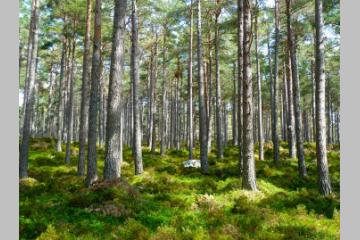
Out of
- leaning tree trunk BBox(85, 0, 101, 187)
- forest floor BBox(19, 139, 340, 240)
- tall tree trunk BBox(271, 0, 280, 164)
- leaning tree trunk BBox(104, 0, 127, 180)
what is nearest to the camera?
forest floor BBox(19, 139, 340, 240)

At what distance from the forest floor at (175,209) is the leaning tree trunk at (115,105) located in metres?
0.67

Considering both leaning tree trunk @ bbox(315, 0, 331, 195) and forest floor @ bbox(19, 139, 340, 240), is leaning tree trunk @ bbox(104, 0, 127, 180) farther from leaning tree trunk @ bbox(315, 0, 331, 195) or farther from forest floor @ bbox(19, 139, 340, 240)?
leaning tree trunk @ bbox(315, 0, 331, 195)

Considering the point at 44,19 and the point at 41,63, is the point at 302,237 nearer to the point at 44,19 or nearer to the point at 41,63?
the point at 44,19

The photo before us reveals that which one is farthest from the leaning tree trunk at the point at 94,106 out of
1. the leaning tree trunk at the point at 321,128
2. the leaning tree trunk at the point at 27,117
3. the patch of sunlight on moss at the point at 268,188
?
the leaning tree trunk at the point at 321,128

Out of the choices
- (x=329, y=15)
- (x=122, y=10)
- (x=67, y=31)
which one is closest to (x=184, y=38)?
(x=67, y=31)

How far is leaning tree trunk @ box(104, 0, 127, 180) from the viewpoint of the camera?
1171 cm

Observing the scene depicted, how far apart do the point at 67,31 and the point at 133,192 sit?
16951mm

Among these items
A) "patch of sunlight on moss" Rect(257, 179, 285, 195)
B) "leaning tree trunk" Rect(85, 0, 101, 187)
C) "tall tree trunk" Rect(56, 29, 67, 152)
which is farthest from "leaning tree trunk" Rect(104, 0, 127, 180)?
"tall tree trunk" Rect(56, 29, 67, 152)

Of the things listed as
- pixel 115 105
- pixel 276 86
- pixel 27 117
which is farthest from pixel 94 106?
pixel 276 86

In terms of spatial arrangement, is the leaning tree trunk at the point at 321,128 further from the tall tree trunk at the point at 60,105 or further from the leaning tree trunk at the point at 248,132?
the tall tree trunk at the point at 60,105

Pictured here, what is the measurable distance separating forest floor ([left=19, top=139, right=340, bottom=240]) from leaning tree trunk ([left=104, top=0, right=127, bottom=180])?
2.19 feet

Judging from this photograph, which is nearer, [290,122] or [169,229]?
[169,229]

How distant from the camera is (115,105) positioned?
1198 cm

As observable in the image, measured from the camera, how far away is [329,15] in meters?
20.9
